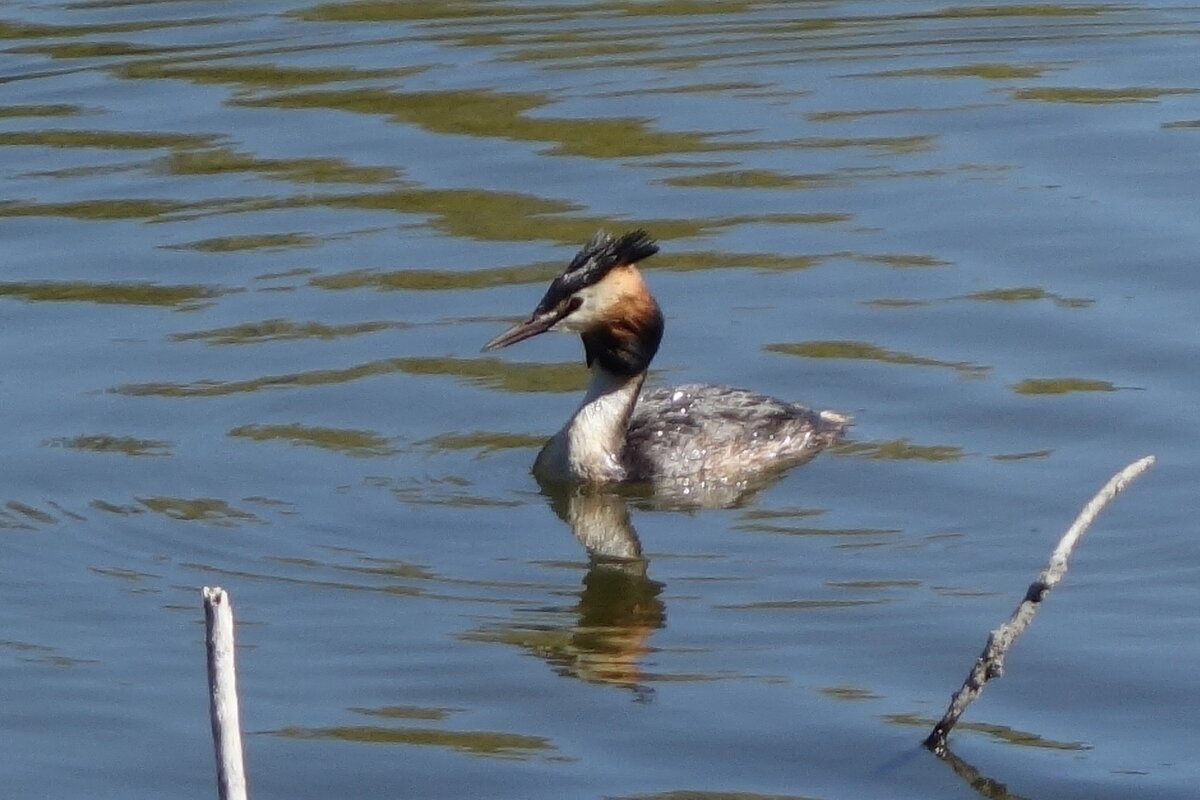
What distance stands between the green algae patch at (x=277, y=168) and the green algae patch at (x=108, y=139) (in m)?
0.24

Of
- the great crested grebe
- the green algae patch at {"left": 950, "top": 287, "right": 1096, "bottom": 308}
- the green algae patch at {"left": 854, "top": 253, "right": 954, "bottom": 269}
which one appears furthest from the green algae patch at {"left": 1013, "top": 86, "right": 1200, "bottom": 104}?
the great crested grebe

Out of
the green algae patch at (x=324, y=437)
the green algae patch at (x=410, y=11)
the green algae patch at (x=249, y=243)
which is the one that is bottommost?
the green algae patch at (x=324, y=437)

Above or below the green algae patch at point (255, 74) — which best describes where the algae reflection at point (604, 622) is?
below

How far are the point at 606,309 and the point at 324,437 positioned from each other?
1.21 meters

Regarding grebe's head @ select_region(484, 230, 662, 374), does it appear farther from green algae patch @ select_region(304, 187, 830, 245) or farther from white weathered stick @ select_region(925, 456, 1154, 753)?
white weathered stick @ select_region(925, 456, 1154, 753)

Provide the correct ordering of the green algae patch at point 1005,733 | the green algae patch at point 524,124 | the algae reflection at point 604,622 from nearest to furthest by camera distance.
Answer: the green algae patch at point 1005,733 < the algae reflection at point 604,622 < the green algae patch at point 524,124

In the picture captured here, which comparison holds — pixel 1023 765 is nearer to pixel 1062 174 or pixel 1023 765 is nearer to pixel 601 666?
pixel 601 666

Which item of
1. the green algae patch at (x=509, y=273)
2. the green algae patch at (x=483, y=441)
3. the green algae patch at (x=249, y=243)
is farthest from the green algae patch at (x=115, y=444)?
the green algae patch at (x=249, y=243)

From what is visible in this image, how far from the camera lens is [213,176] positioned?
13648 millimetres

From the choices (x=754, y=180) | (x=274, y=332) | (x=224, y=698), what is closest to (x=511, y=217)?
(x=754, y=180)

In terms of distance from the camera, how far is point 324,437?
9.97m

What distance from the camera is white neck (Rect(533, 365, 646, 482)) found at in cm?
969

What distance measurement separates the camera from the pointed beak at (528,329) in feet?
31.6

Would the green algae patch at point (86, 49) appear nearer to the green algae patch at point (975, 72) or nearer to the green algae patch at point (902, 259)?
the green algae patch at point (975, 72)
